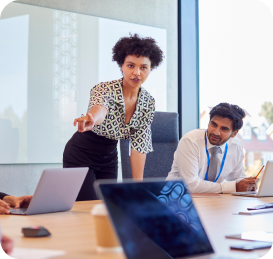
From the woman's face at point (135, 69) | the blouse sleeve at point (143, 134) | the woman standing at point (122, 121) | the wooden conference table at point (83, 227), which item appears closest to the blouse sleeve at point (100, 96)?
the woman standing at point (122, 121)

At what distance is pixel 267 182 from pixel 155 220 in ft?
4.31

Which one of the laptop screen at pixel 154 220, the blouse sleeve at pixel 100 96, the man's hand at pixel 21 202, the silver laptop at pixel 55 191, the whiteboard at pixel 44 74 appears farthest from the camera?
the whiteboard at pixel 44 74

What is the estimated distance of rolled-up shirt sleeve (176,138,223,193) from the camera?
2.15 metres

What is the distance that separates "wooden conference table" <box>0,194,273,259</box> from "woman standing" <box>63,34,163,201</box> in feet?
2.49

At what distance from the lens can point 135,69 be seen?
212 centimetres

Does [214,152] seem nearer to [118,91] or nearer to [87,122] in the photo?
[118,91]

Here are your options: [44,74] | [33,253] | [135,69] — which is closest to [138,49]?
[135,69]

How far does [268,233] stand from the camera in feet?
3.12

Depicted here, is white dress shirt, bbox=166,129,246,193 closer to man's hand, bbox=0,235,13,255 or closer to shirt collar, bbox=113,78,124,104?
shirt collar, bbox=113,78,124,104

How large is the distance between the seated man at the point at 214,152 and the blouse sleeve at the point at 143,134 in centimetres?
27

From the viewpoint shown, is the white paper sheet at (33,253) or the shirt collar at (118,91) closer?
the white paper sheet at (33,253)

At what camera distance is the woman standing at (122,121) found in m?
2.16

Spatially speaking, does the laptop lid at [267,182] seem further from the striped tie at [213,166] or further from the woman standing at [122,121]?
the woman standing at [122,121]

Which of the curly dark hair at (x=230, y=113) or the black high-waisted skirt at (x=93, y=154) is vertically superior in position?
the curly dark hair at (x=230, y=113)
